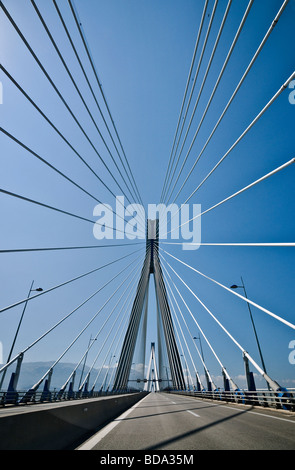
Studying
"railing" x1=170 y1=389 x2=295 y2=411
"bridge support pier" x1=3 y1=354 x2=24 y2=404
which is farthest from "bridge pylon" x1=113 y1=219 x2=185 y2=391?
"bridge support pier" x1=3 y1=354 x2=24 y2=404

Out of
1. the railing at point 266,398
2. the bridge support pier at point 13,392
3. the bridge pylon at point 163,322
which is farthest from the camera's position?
the bridge pylon at point 163,322

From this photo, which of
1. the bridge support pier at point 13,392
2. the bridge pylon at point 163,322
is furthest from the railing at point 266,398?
the bridge pylon at point 163,322

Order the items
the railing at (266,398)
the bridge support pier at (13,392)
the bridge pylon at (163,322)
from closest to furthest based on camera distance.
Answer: the railing at (266,398) < the bridge support pier at (13,392) < the bridge pylon at (163,322)

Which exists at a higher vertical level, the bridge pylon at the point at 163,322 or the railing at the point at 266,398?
the bridge pylon at the point at 163,322

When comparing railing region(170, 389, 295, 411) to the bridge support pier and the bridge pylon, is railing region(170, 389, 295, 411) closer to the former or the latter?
the bridge support pier

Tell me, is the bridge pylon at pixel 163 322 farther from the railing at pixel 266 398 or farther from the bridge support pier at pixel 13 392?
the bridge support pier at pixel 13 392

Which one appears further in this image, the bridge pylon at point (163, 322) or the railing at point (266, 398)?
the bridge pylon at point (163, 322)

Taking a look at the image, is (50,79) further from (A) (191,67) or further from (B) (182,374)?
(B) (182,374)

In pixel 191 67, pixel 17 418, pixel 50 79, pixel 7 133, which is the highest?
pixel 191 67

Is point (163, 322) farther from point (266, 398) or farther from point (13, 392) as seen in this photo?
point (266, 398)

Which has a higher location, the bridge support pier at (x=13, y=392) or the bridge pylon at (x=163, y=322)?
the bridge pylon at (x=163, y=322)
